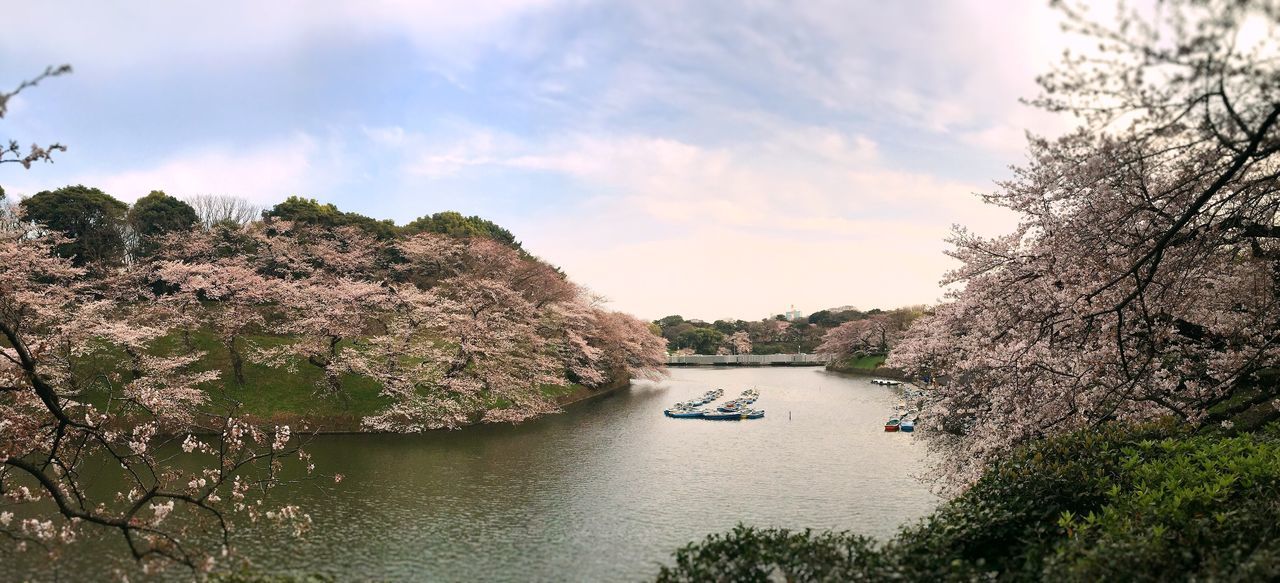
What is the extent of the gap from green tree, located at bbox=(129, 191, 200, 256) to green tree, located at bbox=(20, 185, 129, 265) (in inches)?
105

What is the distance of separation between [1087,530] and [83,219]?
57126 millimetres

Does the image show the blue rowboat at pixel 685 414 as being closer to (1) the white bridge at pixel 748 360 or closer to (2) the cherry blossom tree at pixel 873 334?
(2) the cherry blossom tree at pixel 873 334

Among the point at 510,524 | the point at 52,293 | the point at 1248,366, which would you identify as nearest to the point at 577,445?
the point at 510,524

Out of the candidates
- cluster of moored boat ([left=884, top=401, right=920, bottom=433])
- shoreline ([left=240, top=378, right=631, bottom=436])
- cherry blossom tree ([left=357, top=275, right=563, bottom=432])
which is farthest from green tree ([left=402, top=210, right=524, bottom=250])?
cluster of moored boat ([left=884, top=401, right=920, bottom=433])

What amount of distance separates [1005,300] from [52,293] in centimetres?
4250

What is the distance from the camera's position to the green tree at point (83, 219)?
4409cm

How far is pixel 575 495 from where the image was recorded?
814 inches

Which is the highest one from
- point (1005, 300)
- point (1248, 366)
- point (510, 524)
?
point (1005, 300)

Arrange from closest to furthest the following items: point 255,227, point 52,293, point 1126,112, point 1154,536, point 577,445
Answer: point 1154,536 < point 1126,112 < point 577,445 < point 52,293 < point 255,227

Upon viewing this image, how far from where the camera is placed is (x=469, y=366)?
36.7 metres

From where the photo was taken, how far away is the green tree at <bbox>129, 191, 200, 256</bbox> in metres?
49.8

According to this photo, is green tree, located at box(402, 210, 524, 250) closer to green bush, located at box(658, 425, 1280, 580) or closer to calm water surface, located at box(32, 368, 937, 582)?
calm water surface, located at box(32, 368, 937, 582)

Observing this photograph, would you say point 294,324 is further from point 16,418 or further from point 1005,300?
point 1005,300

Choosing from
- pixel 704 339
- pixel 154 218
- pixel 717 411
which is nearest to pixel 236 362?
pixel 154 218
